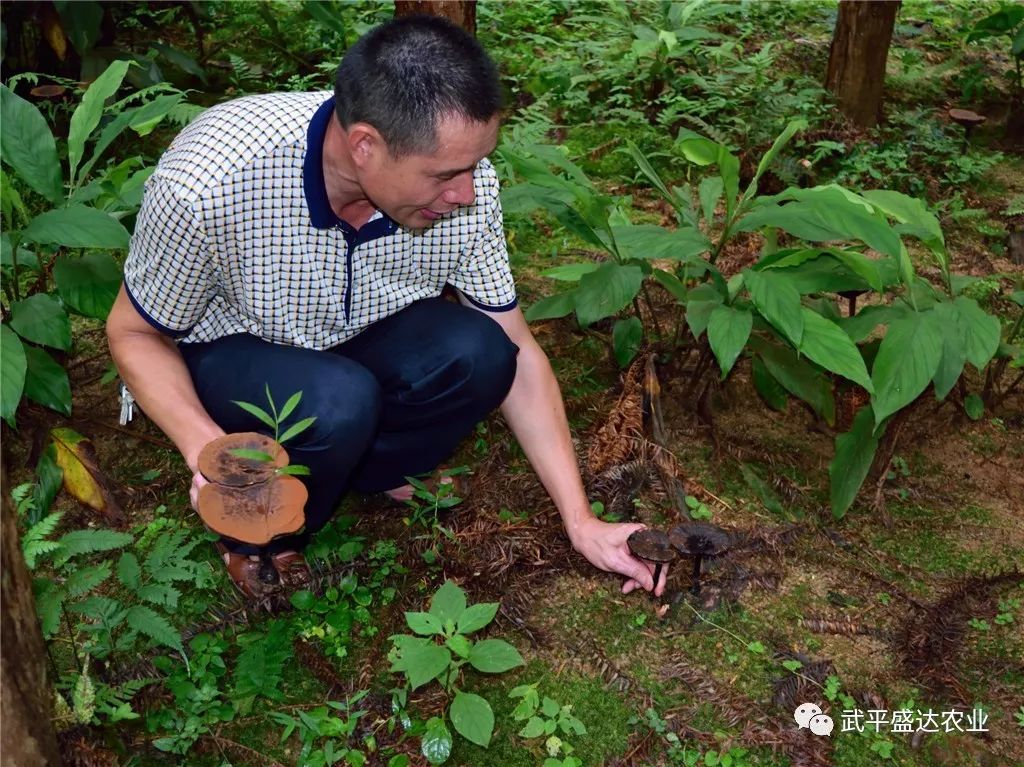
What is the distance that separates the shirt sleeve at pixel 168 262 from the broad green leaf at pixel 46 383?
0.63 metres

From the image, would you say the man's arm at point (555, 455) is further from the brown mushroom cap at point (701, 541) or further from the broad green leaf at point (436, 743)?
the broad green leaf at point (436, 743)

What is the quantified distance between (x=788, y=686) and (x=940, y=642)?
464 mm

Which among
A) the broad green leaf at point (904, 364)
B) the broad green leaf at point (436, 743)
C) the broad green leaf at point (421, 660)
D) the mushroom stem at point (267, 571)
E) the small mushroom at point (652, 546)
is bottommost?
the broad green leaf at point (436, 743)

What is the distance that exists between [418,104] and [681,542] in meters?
1.23

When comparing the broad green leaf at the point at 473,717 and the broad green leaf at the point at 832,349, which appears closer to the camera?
the broad green leaf at the point at 473,717

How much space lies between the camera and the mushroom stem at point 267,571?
282 centimetres

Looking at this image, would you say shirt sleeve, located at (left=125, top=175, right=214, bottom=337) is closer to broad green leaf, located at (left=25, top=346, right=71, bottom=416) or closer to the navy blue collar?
the navy blue collar

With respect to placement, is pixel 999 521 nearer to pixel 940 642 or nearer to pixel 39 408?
pixel 940 642

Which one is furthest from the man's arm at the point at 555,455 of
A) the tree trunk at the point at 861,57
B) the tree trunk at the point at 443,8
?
the tree trunk at the point at 861,57

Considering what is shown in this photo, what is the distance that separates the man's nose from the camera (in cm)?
237

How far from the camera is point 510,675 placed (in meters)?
2.62

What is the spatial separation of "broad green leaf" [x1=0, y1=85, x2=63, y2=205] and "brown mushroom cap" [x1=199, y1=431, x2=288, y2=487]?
123 cm

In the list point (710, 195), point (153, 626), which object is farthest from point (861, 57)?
point (153, 626)

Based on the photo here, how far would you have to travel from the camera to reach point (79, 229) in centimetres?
276
